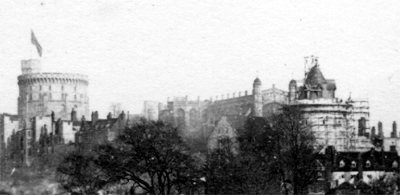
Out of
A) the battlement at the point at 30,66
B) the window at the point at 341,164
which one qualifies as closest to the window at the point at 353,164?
the window at the point at 341,164

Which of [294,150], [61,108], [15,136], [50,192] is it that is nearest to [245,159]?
[294,150]

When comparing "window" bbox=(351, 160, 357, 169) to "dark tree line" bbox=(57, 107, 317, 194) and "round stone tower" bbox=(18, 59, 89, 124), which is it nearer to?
"dark tree line" bbox=(57, 107, 317, 194)

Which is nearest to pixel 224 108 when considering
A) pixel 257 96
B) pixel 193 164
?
pixel 257 96

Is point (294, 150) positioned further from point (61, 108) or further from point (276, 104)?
point (61, 108)

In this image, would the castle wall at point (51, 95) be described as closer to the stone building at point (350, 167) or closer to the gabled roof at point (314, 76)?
the gabled roof at point (314, 76)

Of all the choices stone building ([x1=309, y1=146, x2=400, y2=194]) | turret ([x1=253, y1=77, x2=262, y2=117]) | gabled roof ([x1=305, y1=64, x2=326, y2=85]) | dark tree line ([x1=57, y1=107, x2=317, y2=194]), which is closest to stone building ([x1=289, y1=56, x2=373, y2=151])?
gabled roof ([x1=305, y1=64, x2=326, y2=85])

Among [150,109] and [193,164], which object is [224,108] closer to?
[150,109]
